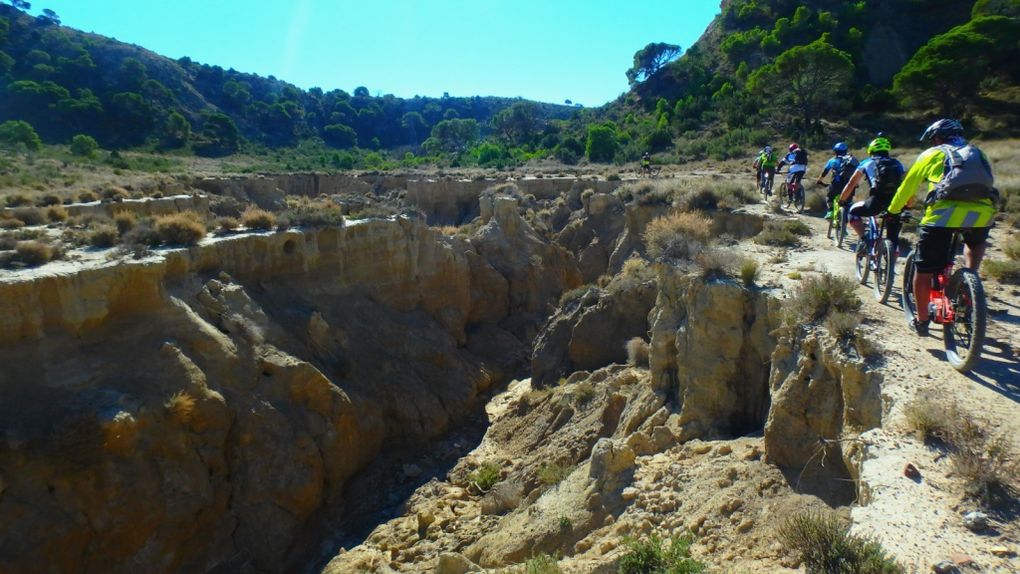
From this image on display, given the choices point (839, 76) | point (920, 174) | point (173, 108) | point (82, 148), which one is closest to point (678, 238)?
point (920, 174)

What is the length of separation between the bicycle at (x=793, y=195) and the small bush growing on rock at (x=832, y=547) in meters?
12.0

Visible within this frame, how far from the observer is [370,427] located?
15.2 m

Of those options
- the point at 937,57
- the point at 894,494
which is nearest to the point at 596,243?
the point at 894,494

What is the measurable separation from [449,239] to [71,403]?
528 inches

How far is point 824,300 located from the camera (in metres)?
7.42

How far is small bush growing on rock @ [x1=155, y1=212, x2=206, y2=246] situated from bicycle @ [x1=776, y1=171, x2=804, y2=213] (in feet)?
48.7

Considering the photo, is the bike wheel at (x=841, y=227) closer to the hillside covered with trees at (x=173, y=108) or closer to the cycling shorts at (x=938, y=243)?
the cycling shorts at (x=938, y=243)

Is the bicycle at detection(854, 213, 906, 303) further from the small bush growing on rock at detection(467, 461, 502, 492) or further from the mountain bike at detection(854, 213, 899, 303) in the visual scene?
the small bush growing on rock at detection(467, 461, 502, 492)

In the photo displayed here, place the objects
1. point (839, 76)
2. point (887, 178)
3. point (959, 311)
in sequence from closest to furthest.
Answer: point (959, 311) → point (887, 178) → point (839, 76)

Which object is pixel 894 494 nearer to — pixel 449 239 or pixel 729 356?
pixel 729 356

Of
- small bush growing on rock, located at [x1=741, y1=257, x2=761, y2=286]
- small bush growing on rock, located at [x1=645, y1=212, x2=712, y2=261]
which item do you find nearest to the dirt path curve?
small bush growing on rock, located at [x1=741, y1=257, x2=761, y2=286]

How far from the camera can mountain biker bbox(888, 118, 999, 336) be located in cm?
550

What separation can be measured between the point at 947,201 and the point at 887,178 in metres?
2.39

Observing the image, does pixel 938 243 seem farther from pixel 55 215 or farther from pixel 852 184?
pixel 55 215
